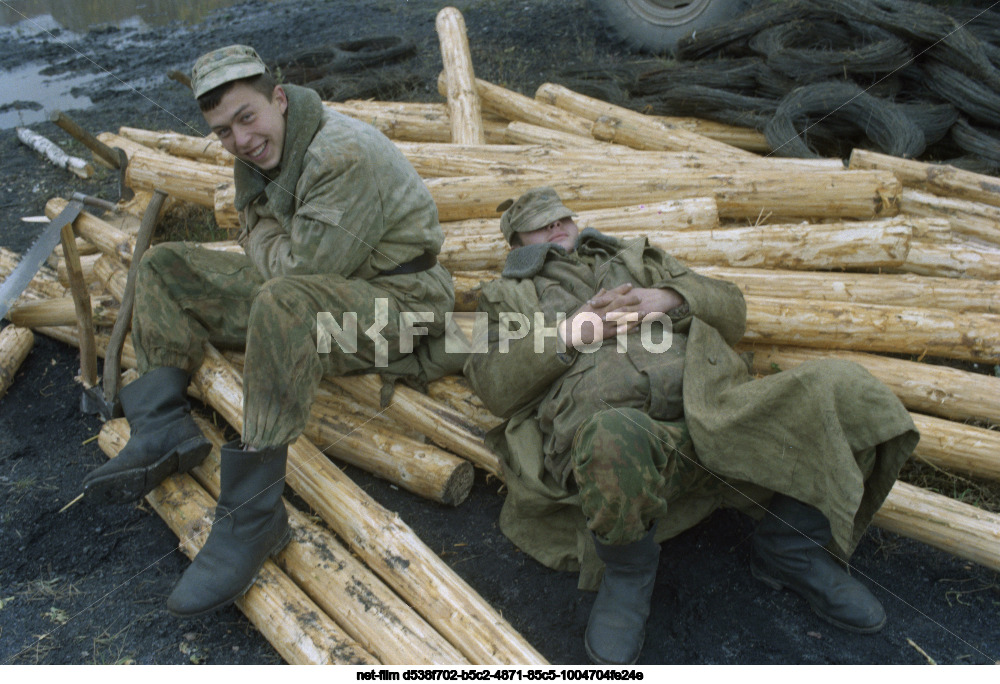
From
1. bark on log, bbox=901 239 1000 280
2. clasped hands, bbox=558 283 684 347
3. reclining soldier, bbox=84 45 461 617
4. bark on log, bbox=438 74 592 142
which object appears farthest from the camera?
bark on log, bbox=438 74 592 142

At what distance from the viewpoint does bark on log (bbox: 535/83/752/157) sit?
612cm

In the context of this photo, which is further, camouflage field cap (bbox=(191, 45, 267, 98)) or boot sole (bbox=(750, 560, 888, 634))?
camouflage field cap (bbox=(191, 45, 267, 98))

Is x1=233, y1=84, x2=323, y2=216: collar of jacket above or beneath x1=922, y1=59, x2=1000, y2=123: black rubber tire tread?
above

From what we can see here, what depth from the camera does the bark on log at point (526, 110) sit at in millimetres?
6715

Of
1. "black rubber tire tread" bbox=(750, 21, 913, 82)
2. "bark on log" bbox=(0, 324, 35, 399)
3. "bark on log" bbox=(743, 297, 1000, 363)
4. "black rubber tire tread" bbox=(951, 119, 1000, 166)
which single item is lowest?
"bark on log" bbox=(0, 324, 35, 399)

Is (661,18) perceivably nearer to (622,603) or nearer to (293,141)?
(293,141)

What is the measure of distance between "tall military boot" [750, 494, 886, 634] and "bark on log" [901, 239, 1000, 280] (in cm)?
216

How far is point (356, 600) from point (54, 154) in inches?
277

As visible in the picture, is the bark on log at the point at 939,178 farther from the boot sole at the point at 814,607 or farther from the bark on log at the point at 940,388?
the boot sole at the point at 814,607

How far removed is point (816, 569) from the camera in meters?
3.02

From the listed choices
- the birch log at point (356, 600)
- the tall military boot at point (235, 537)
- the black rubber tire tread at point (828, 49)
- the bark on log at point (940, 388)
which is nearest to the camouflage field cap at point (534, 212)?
the bark on log at point (940, 388)

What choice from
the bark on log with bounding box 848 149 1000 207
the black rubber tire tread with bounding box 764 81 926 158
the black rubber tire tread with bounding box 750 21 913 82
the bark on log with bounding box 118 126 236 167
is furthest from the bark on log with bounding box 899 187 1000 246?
the bark on log with bounding box 118 126 236 167

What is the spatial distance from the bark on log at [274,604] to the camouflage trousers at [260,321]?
1.87ft

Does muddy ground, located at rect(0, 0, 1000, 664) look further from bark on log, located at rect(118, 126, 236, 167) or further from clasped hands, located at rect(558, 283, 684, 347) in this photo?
bark on log, located at rect(118, 126, 236, 167)
